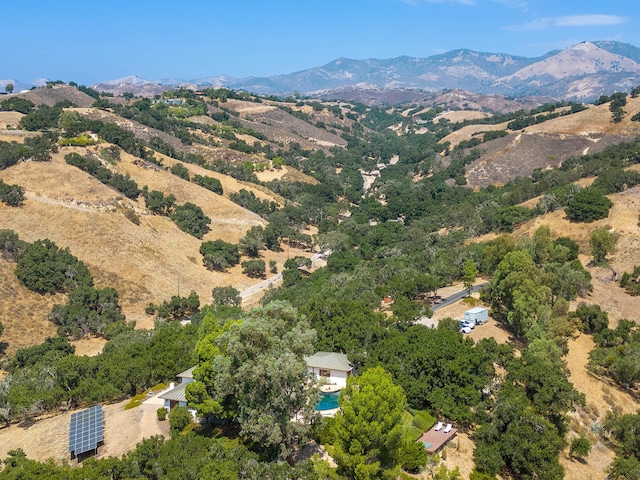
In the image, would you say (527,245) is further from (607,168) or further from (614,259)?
(607,168)

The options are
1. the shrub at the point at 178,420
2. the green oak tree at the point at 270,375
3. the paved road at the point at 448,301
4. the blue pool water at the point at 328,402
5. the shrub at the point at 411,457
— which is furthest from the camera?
the paved road at the point at 448,301

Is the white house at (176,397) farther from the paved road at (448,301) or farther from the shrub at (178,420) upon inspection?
the paved road at (448,301)

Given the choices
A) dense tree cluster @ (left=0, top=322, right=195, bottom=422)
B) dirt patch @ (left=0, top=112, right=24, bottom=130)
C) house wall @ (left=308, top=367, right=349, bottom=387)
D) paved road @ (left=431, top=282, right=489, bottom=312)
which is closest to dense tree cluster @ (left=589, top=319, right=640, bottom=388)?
paved road @ (left=431, top=282, right=489, bottom=312)

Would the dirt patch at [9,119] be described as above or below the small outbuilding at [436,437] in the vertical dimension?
above

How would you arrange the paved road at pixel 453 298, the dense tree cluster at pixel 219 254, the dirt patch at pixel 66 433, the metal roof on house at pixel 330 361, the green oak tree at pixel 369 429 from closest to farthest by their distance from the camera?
the green oak tree at pixel 369 429 < the dirt patch at pixel 66 433 < the metal roof on house at pixel 330 361 < the paved road at pixel 453 298 < the dense tree cluster at pixel 219 254

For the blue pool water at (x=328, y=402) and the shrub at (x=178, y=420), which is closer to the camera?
the shrub at (x=178, y=420)

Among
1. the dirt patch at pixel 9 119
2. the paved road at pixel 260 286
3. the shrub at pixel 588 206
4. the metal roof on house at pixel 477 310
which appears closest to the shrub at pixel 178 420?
the metal roof on house at pixel 477 310

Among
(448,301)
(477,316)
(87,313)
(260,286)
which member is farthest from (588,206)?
(87,313)

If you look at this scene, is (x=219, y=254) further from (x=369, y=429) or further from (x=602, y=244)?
(x=369, y=429)
